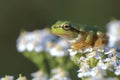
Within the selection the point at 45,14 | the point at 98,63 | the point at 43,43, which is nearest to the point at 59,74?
the point at 98,63

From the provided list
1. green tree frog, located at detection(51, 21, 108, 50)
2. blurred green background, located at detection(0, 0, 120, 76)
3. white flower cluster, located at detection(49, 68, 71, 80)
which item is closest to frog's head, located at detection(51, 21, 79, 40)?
green tree frog, located at detection(51, 21, 108, 50)

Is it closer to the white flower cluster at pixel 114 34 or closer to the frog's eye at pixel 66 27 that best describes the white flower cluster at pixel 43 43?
the white flower cluster at pixel 114 34

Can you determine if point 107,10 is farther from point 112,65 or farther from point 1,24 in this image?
point 112,65

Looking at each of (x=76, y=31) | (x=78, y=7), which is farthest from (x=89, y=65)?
(x=78, y=7)

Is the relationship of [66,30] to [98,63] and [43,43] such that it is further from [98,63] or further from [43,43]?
[43,43]

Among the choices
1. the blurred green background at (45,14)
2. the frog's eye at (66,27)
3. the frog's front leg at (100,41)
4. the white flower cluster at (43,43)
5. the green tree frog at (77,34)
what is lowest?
the blurred green background at (45,14)

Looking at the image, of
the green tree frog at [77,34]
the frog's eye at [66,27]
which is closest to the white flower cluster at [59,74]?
the green tree frog at [77,34]

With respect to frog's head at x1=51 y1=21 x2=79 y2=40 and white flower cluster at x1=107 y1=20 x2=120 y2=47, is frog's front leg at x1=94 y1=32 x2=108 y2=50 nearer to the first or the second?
frog's head at x1=51 y1=21 x2=79 y2=40
